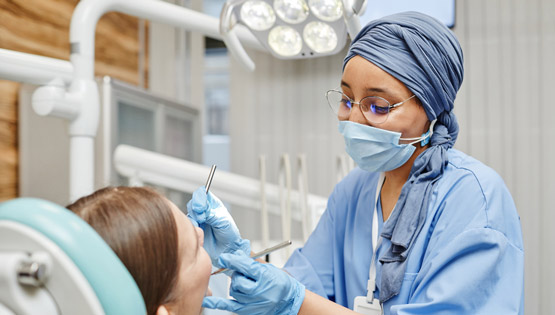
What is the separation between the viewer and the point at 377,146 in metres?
1.13

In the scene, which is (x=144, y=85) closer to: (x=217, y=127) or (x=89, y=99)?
(x=217, y=127)

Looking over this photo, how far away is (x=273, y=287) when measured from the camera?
939 mm

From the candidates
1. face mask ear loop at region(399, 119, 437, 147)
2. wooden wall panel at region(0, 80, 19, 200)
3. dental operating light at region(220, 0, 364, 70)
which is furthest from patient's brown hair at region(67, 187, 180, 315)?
wooden wall panel at region(0, 80, 19, 200)

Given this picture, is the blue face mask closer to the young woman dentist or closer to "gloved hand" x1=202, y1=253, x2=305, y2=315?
the young woman dentist

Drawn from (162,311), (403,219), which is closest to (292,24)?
(403,219)

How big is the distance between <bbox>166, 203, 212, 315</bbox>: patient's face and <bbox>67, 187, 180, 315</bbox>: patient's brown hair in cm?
3

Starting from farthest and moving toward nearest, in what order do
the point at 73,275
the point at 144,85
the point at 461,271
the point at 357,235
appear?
the point at 144,85 < the point at 357,235 < the point at 461,271 < the point at 73,275

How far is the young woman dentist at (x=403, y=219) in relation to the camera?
0.93 meters

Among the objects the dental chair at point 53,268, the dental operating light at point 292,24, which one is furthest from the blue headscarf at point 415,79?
the dental chair at point 53,268

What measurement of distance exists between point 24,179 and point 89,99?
983 millimetres

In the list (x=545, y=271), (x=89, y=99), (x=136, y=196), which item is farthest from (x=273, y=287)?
(x=545, y=271)

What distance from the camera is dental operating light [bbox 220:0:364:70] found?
1285 millimetres

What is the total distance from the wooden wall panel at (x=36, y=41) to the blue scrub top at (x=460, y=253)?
1.48 meters

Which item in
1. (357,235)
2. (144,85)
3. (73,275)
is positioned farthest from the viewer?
(144,85)
